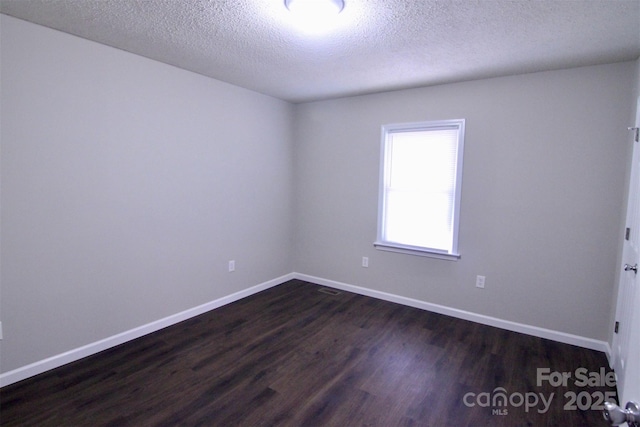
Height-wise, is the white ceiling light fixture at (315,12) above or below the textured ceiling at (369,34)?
below

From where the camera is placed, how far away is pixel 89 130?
2.45 metres

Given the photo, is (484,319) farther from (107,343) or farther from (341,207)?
(107,343)

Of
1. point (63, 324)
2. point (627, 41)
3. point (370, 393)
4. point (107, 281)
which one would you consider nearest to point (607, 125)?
point (627, 41)

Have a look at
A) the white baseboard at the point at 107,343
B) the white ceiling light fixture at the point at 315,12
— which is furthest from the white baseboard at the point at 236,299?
the white ceiling light fixture at the point at 315,12

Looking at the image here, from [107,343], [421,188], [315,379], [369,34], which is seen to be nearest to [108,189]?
[107,343]

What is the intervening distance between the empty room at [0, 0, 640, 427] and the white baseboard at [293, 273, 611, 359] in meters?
0.02

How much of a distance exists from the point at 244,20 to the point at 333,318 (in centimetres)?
275

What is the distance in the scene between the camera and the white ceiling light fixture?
179 cm

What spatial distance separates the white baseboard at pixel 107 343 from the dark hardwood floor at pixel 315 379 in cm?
6

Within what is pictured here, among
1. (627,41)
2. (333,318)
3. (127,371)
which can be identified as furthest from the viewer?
(333,318)

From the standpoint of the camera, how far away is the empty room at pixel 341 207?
2045 millimetres

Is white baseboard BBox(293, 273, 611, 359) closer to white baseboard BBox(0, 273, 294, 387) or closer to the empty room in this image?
the empty room

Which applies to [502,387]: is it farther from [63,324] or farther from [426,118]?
[63,324]

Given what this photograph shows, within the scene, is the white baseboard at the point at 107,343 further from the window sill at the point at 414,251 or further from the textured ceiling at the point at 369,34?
the textured ceiling at the point at 369,34
